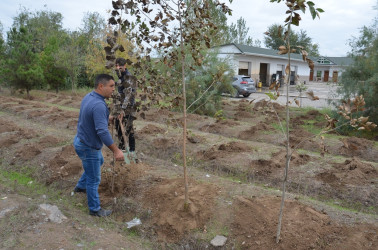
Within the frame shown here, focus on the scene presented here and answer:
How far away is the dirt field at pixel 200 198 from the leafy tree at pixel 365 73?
2.63 metres

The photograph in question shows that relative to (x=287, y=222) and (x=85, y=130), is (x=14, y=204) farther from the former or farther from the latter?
(x=287, y=222)

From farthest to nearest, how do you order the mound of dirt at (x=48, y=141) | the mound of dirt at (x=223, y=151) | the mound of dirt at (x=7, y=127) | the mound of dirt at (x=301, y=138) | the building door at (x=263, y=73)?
the building door at (x=263, y=73), the mound of dirt at (x=7, y=127), the mound of dirt at (x=301, y=138), the mound of dirt at (x=48, y=141), the mound of dirt at (x=223, y=151)

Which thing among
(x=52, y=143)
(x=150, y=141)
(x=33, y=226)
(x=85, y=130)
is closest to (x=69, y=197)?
(x=33, y=226)

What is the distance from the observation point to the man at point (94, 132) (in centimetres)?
365

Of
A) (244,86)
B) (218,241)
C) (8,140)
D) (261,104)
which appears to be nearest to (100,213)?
(218,241)

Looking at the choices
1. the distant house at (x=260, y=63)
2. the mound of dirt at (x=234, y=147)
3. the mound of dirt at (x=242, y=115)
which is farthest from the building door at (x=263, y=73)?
the mound of dirt at (x=234, y=147)

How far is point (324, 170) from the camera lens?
6043 mm

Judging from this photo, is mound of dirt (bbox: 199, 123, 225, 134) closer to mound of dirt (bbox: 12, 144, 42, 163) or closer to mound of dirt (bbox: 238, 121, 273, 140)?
mound of dirt (bbox: 238, 121, 273, 140)

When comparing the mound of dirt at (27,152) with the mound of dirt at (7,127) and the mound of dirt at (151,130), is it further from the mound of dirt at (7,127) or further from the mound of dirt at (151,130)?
the mound of dirt at (151,130)

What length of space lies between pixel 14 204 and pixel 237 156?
4491 millimetres

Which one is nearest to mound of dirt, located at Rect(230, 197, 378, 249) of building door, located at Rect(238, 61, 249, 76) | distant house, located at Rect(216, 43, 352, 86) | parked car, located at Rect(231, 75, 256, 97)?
parked car, located at Rect(231, 75, 256, 97)

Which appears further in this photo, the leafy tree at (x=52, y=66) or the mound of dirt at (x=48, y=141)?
the leafy tree at (x=52, y=66)

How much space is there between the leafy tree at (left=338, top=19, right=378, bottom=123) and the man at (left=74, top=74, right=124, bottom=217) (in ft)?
29.0

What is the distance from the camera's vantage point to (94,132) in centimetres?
379
